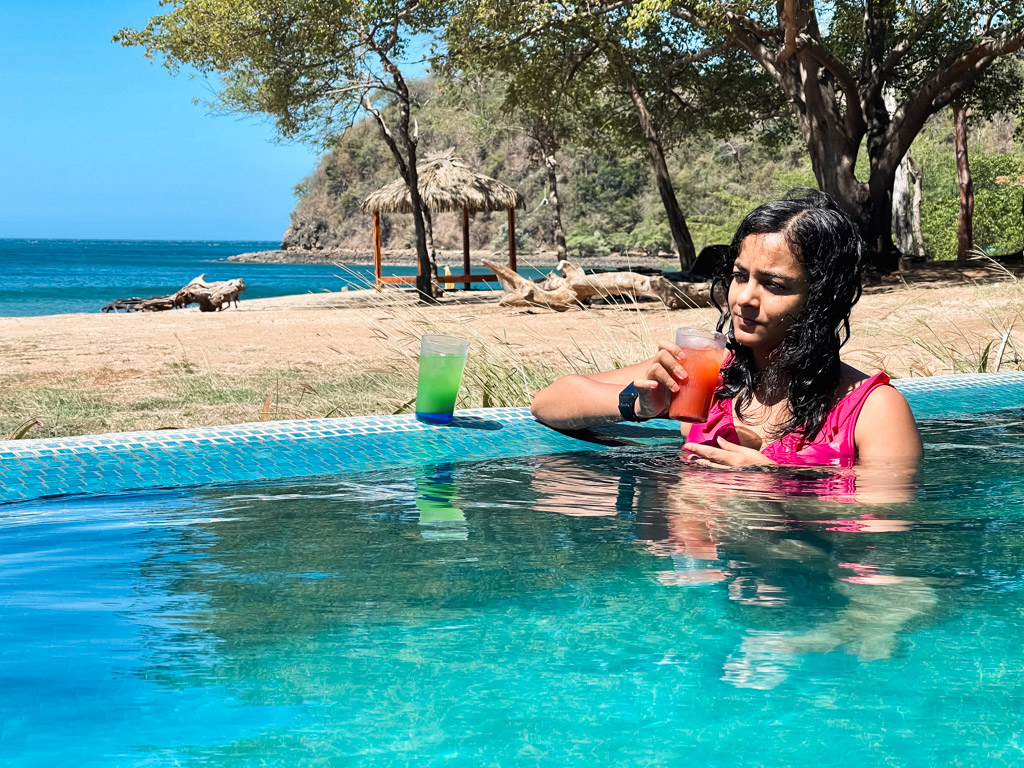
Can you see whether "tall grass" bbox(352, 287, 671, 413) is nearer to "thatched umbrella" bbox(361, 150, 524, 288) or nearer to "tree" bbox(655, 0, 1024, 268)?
"tree" bbox(655, 0, 1024, 268)

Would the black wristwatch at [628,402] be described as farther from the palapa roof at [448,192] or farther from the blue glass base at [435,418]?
the palapa roof at [448,192]

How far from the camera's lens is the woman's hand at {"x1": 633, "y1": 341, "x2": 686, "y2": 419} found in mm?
2738

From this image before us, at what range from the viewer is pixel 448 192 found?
25.5 meters

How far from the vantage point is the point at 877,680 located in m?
1.97

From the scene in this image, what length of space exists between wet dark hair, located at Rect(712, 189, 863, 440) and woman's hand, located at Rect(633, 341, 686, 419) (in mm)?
384

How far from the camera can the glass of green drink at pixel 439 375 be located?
393 centimetres

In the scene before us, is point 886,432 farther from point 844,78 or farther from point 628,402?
point 844,78

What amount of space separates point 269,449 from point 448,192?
21912 mm

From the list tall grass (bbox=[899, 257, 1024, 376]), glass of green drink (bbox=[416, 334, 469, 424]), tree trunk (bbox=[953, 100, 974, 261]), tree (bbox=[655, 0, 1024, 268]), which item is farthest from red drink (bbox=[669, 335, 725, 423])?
tree trunk (bbox=[953, 100, 974, 261])

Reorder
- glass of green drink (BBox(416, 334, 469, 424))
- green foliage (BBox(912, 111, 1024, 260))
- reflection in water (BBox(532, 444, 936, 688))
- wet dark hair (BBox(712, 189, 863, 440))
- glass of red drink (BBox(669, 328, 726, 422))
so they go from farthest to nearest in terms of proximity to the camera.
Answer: green foliage (BBox(912, 111, 1024, 260)), glass of green drink (BBox(416, 334, 469, 424)), wet dark hair (BBox(712, 189, 863, 440)), glass of red drink (BBox(669, 328, 726, 422)), reflection in water (BBox(532, 444, 936, 688))

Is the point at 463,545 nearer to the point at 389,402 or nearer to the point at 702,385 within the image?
the point at 702,385

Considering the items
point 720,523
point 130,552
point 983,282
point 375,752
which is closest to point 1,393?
point 130,552

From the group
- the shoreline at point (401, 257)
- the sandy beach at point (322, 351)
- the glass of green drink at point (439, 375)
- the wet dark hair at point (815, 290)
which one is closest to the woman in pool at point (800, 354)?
the wet dark hair at point (815, 290)

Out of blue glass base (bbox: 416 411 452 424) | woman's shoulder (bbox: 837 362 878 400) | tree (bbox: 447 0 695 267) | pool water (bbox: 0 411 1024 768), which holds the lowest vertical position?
pool water (bbox: 0 411 1024 768)
